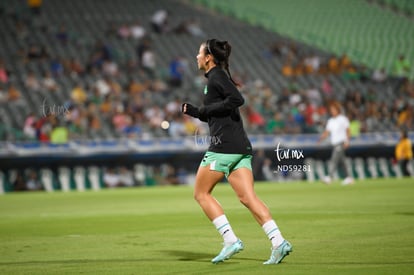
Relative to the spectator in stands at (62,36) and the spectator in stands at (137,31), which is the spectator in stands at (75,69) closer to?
the spectator in stands at (62,36)

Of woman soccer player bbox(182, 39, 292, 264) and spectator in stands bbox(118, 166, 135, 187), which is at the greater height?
woman soccer player bbox(182, 39, 292, 264)

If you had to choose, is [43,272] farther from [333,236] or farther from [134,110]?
[134,110]

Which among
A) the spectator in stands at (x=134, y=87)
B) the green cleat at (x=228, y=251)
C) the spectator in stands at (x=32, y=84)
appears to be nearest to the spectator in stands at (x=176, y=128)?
the spectator in stands at (x=134, y=87)

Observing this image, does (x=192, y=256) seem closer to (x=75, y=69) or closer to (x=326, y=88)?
(x=75, y=69)

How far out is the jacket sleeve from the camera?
1032 centimetres

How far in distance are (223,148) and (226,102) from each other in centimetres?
54

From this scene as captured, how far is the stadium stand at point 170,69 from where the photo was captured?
34281 mm

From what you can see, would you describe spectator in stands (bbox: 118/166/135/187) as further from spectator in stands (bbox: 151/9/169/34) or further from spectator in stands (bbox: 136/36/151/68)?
spectator in stands (bbox: 151/9/169/34)

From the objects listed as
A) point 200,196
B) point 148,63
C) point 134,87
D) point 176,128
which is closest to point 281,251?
point 200,196

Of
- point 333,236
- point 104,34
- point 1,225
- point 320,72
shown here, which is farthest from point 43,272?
point 320,72

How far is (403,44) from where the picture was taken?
48.6 metres

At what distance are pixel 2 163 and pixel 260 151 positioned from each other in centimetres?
979

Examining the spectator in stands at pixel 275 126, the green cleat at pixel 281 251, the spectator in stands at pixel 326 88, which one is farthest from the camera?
the spectator in stands at pixel 326 88

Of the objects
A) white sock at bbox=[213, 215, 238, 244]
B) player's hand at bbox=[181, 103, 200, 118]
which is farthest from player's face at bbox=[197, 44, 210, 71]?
white sock at bbox=[213, 215, 238, 244]
